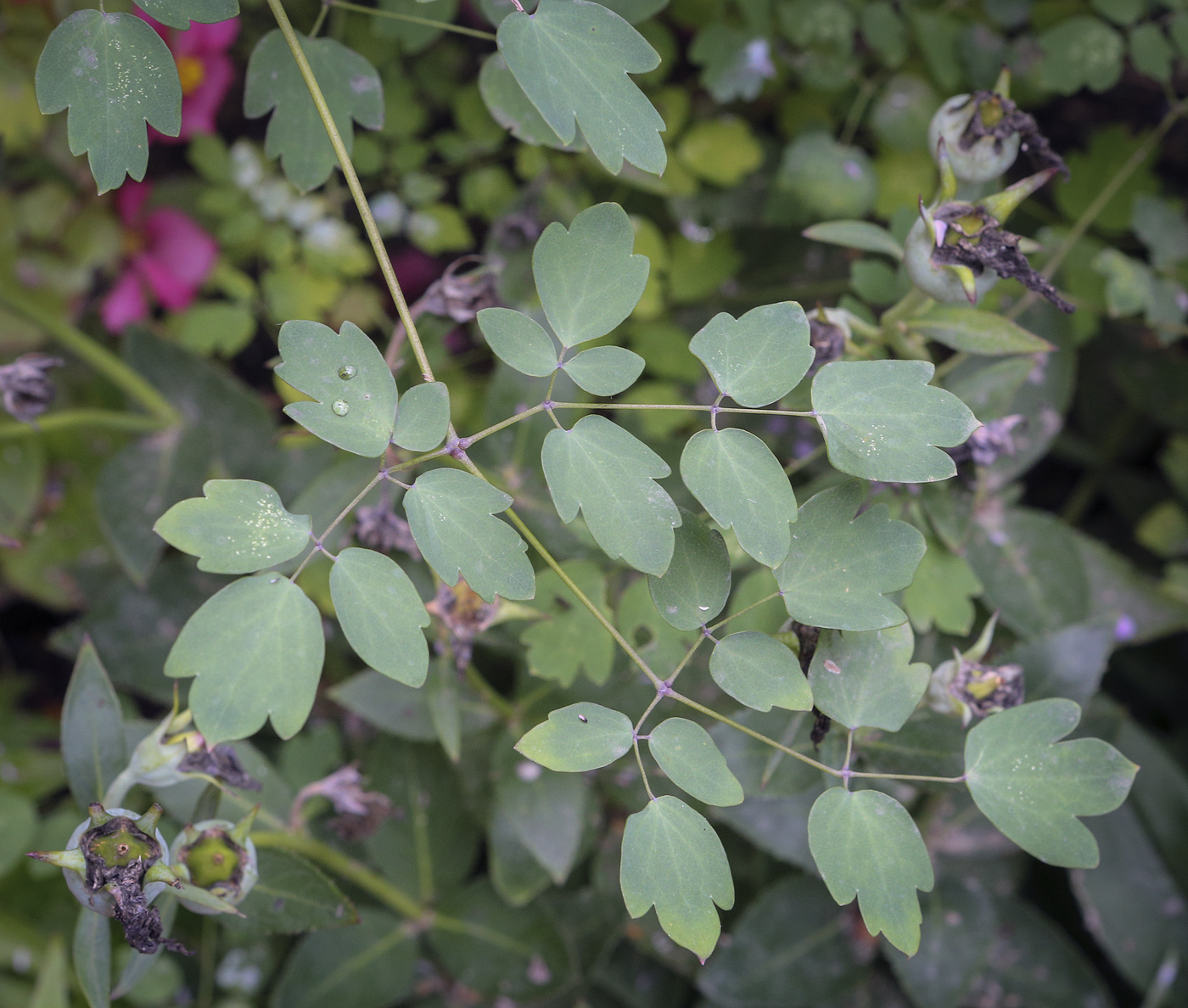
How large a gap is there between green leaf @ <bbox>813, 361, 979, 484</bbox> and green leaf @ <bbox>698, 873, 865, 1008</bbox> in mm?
864

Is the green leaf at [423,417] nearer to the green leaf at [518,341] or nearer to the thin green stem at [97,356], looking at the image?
the green leaf at [518,341]

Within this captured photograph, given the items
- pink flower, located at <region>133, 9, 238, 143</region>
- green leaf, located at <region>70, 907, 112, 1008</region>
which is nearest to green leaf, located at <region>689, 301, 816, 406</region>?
green leaf, located at <region>70, 907, 112, 1008</region>

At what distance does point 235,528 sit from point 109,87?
42 cm

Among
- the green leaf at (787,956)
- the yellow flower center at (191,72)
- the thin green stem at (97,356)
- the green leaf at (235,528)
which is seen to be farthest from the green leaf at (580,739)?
the yellow flower center at (191,72)

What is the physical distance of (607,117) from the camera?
0.72 metres

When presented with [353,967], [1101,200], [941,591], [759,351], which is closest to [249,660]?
[759,351]

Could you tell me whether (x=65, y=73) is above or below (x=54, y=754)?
above

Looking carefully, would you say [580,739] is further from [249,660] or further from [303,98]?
[303,98]

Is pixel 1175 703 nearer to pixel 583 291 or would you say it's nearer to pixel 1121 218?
pixel 1121 218

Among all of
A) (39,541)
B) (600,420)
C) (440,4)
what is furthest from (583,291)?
(39,541)

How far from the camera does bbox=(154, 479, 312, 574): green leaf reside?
629 mm

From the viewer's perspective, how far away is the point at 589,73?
0.73 m

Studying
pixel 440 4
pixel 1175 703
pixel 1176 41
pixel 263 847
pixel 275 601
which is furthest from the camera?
pixel 1175 703

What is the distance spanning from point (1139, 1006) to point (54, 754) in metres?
1.93
